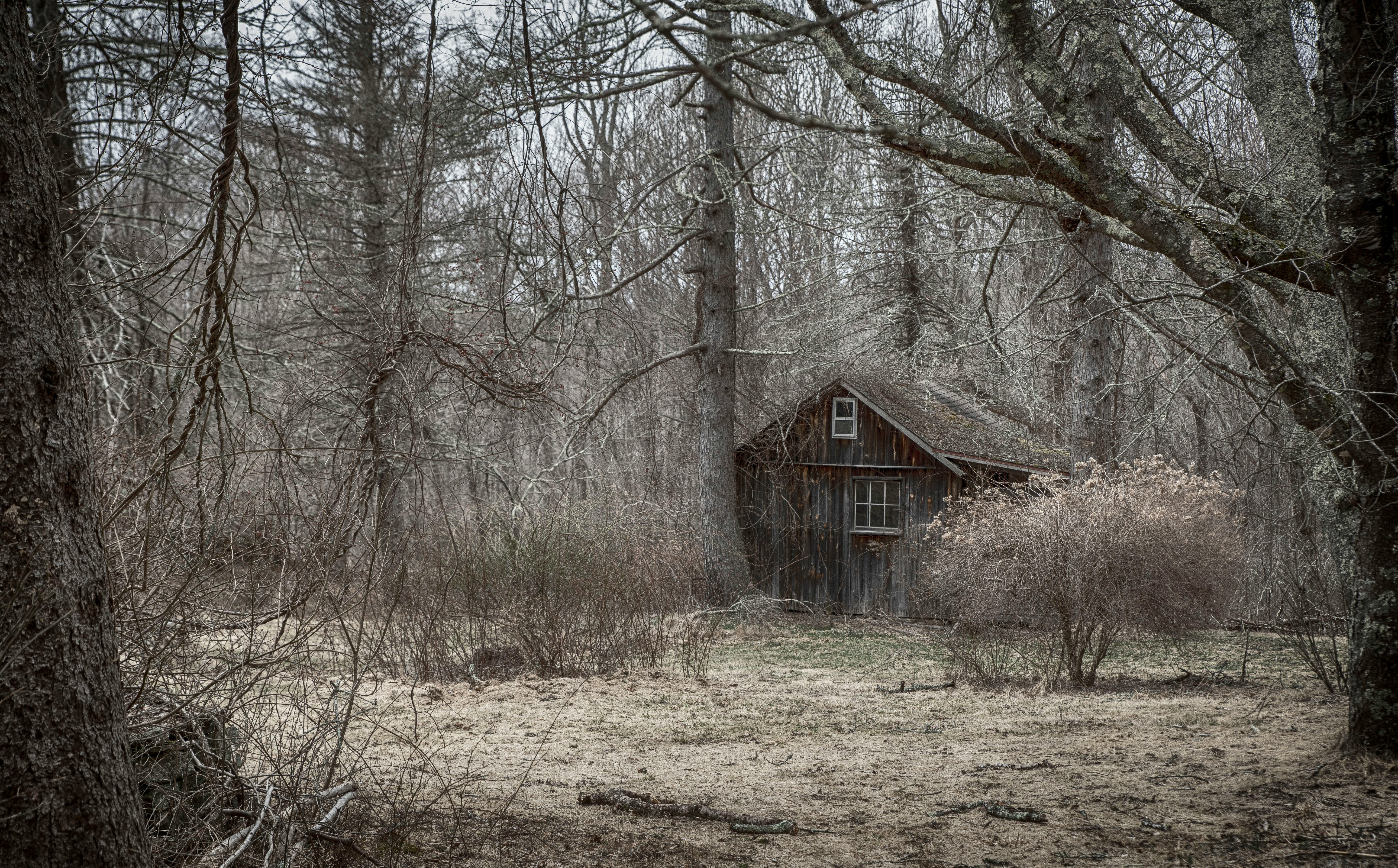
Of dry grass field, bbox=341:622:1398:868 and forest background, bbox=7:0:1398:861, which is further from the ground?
forest background, bbox=7:0:1398:861

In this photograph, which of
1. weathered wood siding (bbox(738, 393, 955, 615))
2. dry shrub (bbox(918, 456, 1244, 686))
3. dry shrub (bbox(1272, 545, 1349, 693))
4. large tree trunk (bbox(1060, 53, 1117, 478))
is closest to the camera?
dry shrub (bbox(1272, 545, 1349, 693))

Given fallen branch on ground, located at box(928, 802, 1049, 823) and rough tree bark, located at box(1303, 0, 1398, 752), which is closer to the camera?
fallen branch on ground, located at box(928, 802, 1049, 823)

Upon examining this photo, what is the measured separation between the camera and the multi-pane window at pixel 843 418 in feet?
63.0

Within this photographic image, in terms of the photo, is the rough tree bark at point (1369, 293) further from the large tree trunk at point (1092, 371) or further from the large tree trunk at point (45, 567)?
the large tree trunk at point (1092, 371)

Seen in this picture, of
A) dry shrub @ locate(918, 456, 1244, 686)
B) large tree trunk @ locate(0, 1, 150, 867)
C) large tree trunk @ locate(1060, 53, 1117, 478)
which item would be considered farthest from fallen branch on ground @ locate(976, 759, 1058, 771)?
large tree trunk @ locate(1060, 53, 1117, 478)

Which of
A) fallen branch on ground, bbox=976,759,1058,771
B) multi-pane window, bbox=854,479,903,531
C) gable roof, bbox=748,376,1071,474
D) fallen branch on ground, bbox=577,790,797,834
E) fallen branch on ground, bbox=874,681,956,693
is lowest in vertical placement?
fallen branch on ground, bbox=874,681,956,693

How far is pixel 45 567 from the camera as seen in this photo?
2.47m

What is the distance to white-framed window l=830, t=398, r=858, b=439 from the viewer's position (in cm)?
1919

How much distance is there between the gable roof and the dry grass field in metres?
6.73

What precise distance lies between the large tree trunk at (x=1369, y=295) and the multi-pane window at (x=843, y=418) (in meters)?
13.6

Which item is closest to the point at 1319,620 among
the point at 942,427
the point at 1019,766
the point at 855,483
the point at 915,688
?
the point at 915,688

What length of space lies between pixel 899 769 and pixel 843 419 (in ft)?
42.5

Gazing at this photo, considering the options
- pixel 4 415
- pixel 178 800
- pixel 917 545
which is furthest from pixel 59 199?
pixel 917 545

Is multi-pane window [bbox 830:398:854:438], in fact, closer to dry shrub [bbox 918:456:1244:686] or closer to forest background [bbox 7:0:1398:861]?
forest background [bbox 7:0:1398:861]
